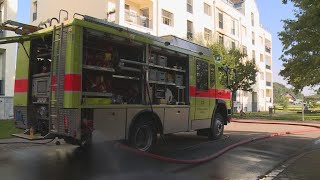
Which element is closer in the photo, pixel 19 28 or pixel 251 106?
pixel 19 28

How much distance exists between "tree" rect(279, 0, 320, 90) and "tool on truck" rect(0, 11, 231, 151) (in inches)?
830

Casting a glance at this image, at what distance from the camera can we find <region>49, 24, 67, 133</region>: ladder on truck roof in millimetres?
9055

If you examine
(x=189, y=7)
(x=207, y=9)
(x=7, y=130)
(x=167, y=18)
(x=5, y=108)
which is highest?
(x=207, y=9)

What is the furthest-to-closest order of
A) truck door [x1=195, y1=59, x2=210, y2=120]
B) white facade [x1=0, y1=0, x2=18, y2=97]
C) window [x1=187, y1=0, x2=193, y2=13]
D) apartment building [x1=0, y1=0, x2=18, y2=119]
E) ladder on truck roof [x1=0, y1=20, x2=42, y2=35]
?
window [x1=187, y1=0, x2=193, y2=13]
white facade [x1=0, y1=0, x2=18, y2=97]
apartment building [x1=0, y1=0, x2=18, y2=119]
truck door [x1=195, y1=59, x2=210, y2=120]
ladder on truck roof [x1=0, y1=20, x2=42, y2=35]

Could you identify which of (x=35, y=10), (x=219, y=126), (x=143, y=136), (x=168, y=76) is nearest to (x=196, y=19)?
(x=35, y=10)

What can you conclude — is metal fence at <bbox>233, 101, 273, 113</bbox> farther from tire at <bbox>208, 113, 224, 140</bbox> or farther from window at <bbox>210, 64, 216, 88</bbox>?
window at <bbox>210, 64, 216, 88</bbox>

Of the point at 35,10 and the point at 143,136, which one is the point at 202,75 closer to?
the point at 143,136

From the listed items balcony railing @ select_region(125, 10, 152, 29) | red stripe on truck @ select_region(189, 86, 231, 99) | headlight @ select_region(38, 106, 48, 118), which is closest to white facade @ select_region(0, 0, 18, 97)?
balcony railing @ select_region(125, 10, 152, 29)

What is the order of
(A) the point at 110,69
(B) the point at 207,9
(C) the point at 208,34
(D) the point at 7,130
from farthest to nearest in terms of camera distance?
(B) the point at 207,9 < (C) the point at 208,34 < (D) the point at 7,130 < (A) the point at 110,69

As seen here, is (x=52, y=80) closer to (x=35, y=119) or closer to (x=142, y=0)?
(x=35, y=119)

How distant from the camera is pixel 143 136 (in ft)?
35.7

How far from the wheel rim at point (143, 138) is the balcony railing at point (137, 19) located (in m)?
19.8

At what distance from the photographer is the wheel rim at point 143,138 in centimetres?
1069

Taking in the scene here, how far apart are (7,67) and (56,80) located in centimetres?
1758
